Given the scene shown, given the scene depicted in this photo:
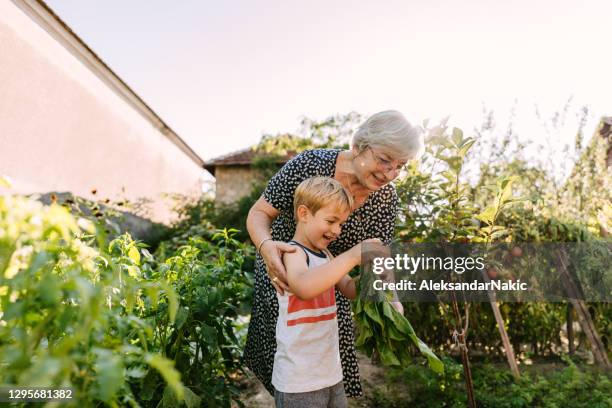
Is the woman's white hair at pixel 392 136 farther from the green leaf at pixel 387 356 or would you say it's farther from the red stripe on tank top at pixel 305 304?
the green leaf at pixel 387 356

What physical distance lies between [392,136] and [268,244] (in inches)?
28.8

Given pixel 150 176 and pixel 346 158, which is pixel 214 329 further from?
pixel 150 176

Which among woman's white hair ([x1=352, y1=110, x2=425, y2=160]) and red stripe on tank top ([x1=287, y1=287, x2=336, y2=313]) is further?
woman's white hair ([x1=352, y1=110, x2=425, y2=160])

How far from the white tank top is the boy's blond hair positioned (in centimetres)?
20

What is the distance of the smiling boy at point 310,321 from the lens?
159cm

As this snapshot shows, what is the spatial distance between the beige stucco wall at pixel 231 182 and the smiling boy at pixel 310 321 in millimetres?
12429

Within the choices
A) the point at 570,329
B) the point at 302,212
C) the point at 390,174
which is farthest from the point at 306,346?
the point at 570,329

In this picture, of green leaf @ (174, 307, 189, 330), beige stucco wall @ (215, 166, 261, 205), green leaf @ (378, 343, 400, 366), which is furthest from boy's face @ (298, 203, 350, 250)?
beige stucco wall @ (215, 166, 261, 205)

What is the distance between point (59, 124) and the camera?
8.03 meters

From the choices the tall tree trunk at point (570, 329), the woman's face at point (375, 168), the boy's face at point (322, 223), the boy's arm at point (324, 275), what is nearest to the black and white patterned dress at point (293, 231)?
the woman's face at point (375, 168)

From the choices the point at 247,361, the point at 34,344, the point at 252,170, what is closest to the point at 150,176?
the point at 252,170

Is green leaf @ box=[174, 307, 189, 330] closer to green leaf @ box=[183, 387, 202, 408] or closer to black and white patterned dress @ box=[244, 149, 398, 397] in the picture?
green leaf @ box=[183, 387, 202, 408]

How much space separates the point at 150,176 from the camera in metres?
12.7

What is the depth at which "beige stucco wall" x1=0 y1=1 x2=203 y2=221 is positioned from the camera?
264 inches
